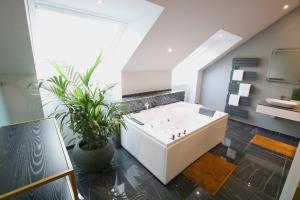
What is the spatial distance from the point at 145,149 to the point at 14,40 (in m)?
1.79

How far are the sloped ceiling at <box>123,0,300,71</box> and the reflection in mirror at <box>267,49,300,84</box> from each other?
0.64 m

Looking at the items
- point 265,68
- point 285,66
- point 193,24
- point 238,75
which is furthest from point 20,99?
point 285,66

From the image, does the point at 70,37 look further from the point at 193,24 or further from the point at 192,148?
the point at 192,148

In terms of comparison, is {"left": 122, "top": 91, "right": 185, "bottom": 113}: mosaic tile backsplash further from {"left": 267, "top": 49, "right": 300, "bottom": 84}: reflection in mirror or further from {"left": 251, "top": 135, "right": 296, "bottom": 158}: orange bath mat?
{"left": 267, "top": 49, "right": 300, "bottom": 84}: reflection in mirror

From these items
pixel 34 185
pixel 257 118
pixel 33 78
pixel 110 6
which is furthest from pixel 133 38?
pixel 257 118

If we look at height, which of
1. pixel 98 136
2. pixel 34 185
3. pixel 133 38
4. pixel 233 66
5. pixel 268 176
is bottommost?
pixel 268 176

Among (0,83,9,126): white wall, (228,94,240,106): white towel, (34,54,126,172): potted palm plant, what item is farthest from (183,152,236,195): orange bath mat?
(0,83,9,126): white wall

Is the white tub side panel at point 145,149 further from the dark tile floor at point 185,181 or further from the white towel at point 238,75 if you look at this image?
the white towel at point 238,75

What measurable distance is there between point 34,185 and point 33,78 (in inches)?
57.4

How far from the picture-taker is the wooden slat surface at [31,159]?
2.58 feet

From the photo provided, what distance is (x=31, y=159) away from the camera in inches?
36.4

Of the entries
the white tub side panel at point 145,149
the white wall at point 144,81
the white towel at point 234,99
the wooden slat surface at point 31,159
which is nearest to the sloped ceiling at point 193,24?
the white wall at point 144,81

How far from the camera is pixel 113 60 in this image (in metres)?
2.60

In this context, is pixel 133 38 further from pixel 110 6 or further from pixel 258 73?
Result: pixel 258 73
